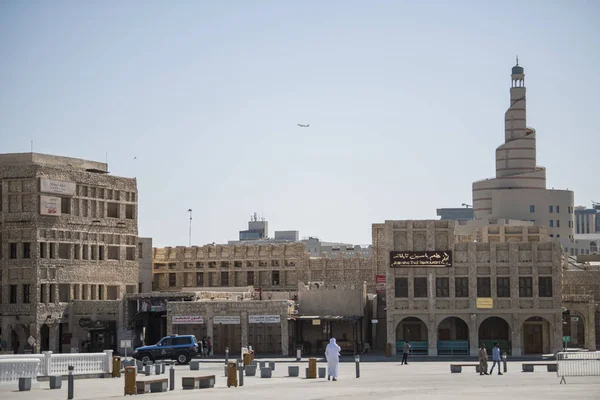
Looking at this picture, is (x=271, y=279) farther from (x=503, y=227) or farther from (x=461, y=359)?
(x=461, y=359)

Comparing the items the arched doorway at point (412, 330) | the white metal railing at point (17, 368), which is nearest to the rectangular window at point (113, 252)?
the arched doorway at point (412, 330)

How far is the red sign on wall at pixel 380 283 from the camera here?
Result: 3535 inches

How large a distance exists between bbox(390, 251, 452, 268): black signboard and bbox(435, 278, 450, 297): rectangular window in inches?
42.4

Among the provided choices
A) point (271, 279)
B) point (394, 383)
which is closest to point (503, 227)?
point (271, 279)

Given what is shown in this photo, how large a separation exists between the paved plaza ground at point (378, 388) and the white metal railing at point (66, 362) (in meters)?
1.08

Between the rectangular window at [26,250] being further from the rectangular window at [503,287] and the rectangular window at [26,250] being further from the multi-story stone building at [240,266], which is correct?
the rectangular window at [503,287]

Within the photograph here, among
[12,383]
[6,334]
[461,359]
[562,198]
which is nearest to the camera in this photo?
[12,383]

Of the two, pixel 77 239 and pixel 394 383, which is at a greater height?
pixel 77 239

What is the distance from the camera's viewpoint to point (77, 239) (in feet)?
280

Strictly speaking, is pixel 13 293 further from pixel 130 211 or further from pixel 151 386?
pixel 151 386

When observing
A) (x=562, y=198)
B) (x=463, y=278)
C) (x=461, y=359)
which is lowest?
(x=461, y=359)

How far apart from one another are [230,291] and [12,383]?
48688mm

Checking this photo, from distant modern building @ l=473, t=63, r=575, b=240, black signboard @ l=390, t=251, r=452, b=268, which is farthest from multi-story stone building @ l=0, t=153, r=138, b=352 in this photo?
distant modern building @ l=473, t=63, r=575, b=240

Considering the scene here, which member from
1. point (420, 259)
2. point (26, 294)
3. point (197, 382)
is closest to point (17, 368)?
point (197, 382)
